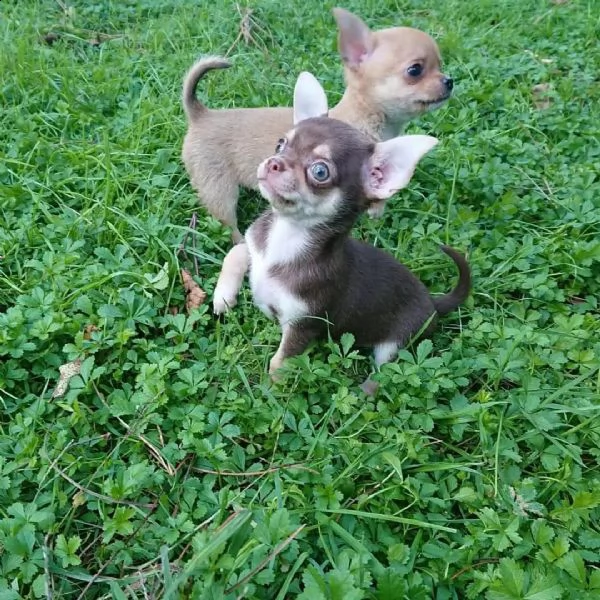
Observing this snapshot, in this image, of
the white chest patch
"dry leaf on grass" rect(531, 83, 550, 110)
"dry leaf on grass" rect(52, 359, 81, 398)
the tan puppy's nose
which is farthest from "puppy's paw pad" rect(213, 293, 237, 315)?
"dry leaf on grass" rect(531, 83, 550, 110)

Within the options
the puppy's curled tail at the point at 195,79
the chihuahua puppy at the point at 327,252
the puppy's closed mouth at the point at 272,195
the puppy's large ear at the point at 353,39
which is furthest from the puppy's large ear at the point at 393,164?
the puppy's large ear at the point at 353,39

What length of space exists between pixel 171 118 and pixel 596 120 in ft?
10.6

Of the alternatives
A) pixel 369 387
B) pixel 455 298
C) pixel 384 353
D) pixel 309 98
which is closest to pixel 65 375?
pixel 369 387

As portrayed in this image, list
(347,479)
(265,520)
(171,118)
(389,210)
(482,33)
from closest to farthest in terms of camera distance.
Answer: (265,520) → (347,479) → (389,210) → (171,118) → (482,33)

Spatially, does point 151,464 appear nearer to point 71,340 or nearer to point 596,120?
point 71,340

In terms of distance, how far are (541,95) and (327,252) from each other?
331 centimetres

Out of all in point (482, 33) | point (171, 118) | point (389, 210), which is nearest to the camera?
point (389, 210)

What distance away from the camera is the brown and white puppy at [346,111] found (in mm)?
3537

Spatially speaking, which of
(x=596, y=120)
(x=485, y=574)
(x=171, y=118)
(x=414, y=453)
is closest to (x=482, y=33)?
(x=596, y=120)

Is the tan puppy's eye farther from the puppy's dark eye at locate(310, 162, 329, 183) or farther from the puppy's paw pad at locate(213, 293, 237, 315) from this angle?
the puppy's paw pad at locate(213, 293, 237, 315)

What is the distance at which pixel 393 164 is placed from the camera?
7.81 ft

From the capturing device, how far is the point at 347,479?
2266mm

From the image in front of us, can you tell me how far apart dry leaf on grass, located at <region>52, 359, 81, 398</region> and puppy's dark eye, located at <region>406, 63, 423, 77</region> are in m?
2.69

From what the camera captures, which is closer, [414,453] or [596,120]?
[414,453]
